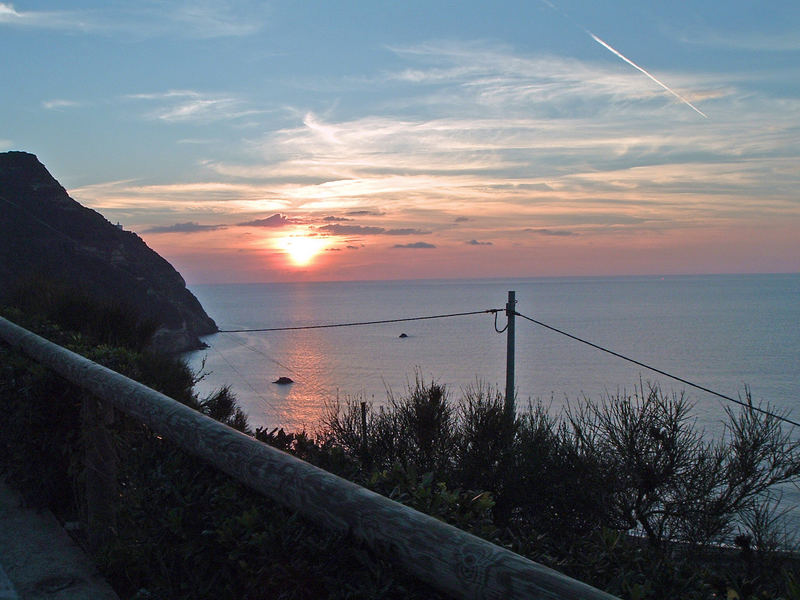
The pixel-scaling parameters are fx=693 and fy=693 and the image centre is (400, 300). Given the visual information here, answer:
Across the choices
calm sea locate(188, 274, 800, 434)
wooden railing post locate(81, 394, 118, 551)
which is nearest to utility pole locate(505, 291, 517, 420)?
calm sea locate(188, 274, 800, 434)

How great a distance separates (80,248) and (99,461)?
53.3 m

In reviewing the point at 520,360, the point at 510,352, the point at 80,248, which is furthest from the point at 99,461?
the point at 520,360

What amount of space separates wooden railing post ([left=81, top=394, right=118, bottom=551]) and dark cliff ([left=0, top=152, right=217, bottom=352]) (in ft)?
123

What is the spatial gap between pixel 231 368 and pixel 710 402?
149 feet

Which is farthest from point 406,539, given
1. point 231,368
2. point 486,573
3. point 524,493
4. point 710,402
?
point 231,368

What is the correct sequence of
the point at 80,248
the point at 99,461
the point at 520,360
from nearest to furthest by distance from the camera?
the point at 99,461 < the point at 80,248 < the point at 520,360

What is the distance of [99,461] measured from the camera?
3.20m

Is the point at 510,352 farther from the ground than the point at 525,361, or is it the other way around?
the point at 510,352

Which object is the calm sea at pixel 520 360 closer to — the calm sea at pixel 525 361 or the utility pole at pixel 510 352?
the calm sea at pixel 525 361

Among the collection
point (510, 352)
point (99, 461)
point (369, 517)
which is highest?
point (369, 517)

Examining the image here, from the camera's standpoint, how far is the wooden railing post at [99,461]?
3.18 meters

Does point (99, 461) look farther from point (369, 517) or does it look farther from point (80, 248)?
point (80, 248)

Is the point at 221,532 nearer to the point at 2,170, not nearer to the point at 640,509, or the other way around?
the point at 640,509

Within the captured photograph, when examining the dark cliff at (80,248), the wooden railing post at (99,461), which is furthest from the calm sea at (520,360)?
the wooden railing post at (99,461)
